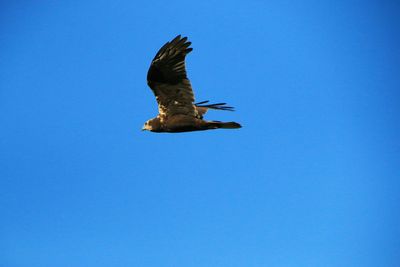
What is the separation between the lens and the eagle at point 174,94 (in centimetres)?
1570

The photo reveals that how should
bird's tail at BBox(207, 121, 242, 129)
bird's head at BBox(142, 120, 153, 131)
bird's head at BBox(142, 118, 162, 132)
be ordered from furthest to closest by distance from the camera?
bird's head at BBox(142, 120, 153, 131) → bird's head at BBox(142, 118, 162, 132) → bird's tail at BBox(207, 121, 242, 129)

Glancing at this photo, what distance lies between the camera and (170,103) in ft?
54.3

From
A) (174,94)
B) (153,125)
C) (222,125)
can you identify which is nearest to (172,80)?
(174,94)

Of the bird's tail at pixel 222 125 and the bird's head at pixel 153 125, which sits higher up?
the bird's head at pixel 153 125

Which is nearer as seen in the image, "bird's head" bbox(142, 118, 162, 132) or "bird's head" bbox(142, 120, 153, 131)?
"bird's head" bbox(142, 118, 162, 132)

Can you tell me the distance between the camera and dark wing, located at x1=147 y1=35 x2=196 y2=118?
15.7 m

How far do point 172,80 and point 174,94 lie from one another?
0.42 m

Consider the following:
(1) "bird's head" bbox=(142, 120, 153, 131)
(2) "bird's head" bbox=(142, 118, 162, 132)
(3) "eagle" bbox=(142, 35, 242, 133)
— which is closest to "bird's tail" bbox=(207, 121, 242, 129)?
(3) "eagle" bbox=(142, 35, 242, 133)

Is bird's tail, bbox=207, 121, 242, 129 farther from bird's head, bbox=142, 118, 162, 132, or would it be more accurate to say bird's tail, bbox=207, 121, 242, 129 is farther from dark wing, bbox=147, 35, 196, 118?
bird's head, bbox=142, 118, 162, 132

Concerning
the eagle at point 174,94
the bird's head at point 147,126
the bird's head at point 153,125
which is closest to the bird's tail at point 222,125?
the eagle at point 174,94

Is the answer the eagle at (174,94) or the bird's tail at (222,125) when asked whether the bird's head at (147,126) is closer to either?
the eagle at (174,94)

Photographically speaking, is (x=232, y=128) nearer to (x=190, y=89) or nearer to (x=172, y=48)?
(x=190, y=89)

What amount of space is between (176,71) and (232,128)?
6.83ft

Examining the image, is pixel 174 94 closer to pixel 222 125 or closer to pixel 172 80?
pixel 172 80
